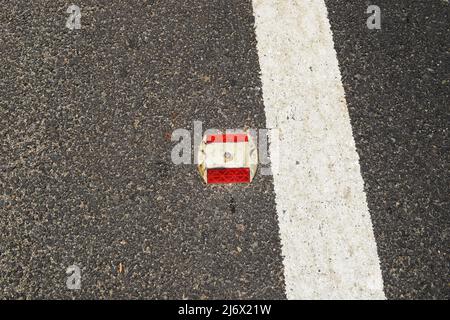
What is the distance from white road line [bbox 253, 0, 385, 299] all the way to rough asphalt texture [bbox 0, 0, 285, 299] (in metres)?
0.07

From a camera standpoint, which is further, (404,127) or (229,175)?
(404,127)

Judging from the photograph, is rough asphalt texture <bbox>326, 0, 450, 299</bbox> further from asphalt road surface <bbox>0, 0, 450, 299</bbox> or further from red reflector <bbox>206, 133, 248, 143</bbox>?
red reflector <bbox>206, 133, 248, 143</bbox>

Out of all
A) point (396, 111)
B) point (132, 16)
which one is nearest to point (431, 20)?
point (396, 111)

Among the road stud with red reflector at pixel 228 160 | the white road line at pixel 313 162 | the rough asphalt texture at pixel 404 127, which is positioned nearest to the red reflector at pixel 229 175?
the road stud with red reflector at pixel 228 160

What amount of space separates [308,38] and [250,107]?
1.62 feet

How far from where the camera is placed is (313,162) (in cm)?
223

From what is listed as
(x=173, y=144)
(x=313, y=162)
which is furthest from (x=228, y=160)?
(x=313, y=162)

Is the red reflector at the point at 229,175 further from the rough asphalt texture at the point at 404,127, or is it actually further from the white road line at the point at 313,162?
the rough asphalt texture at the point at 404,127

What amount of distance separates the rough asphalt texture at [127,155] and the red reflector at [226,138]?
0.07m

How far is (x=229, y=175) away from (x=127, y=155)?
45cm

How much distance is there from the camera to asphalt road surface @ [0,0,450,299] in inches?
79.7

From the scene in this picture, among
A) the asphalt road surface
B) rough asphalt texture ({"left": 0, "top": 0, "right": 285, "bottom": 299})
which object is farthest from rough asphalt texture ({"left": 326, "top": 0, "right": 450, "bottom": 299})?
rough asphalt texture ({"left": 0, "top": 0, "right": 285, "bottom": 299})

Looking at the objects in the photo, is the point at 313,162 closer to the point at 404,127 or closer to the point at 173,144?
the point at 404,127

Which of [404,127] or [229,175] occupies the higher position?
[404,127]
